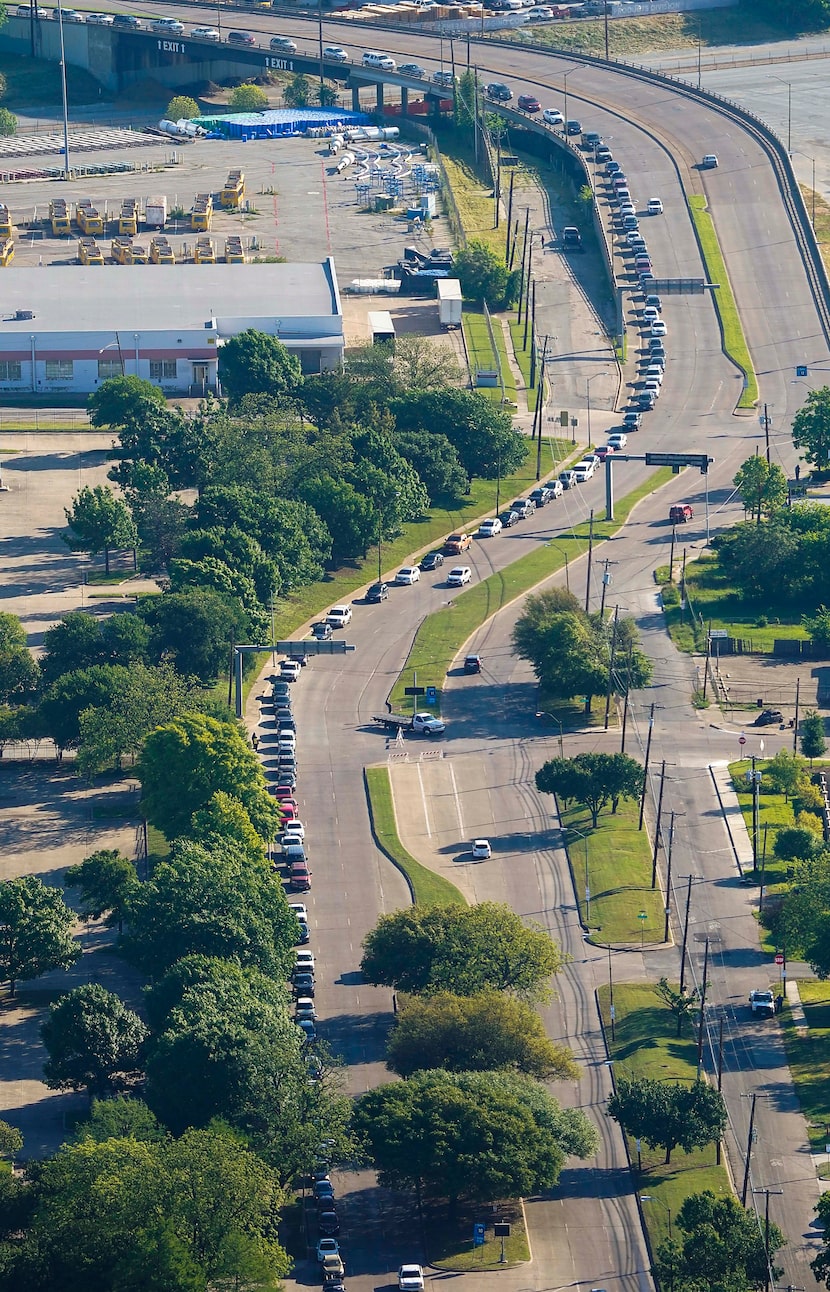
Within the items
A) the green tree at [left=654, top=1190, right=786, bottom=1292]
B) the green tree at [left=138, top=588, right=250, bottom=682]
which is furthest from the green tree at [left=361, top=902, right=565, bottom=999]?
the green tree at [left=138, top=588, right=250, bottom=682]

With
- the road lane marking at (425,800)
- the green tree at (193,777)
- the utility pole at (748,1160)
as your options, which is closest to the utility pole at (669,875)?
the road lane marking at (425,800)

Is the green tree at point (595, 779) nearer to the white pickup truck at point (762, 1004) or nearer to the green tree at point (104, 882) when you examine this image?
the white pickup truck at point (762, 1004)

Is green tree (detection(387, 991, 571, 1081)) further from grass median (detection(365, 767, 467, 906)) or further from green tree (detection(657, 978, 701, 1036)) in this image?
grass median (detection(365, 767, 467, 906))

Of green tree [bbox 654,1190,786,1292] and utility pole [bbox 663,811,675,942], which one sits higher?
utility pole [bbox 663,811,675,942]

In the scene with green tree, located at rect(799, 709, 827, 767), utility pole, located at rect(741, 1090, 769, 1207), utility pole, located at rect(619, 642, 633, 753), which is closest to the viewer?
utility pole, located at rect(741, 1090, 769, 1207)

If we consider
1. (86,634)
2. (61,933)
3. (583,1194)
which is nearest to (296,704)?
(86,634)

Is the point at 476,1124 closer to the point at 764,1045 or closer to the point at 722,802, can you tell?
the point at 764,1045
